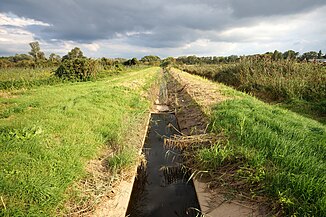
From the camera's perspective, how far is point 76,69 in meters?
19.3

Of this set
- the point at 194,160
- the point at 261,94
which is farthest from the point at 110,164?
the point at 261,94

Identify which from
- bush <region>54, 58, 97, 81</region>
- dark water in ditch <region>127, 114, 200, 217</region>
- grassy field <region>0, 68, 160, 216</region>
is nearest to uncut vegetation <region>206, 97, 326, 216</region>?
dark water in ditch <region>127, 114, 200, 217</region>

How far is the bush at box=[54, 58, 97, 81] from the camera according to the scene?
1872 centimetres

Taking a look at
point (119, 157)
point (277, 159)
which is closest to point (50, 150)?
point (119, 157)

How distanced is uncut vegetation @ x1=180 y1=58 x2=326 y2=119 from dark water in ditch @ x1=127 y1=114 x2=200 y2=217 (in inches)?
263

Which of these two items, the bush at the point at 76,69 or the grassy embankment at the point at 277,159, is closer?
the grassy embankment at the point at 277,159

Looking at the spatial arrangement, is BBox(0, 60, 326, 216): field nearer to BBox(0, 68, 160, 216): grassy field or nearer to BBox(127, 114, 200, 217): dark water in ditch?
BBox(0, 68, 160, 216): grassy field

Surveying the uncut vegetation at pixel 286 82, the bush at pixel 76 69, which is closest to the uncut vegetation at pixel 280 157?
the uncut vegetation at pixel 286 82

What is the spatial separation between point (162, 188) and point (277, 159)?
2304 mm

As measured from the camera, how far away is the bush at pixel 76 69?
1872cm

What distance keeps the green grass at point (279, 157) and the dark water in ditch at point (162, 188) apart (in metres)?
0.67

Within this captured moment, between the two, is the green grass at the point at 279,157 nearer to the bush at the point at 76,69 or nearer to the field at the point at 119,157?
the field at the point at 119,157

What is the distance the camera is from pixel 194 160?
499 centimetres

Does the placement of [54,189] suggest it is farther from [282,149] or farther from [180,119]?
[180,119]
